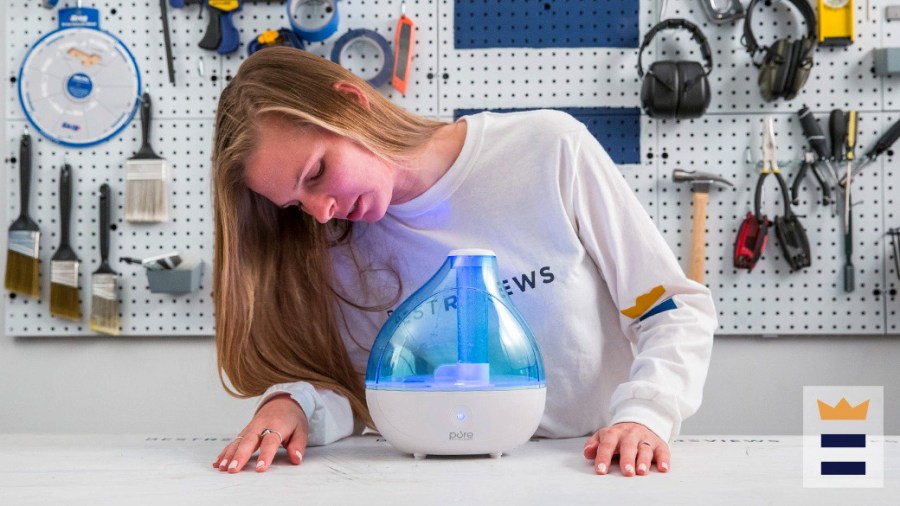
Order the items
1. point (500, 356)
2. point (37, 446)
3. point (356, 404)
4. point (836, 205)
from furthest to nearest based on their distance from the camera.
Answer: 1. point (836, 205)
2. point (356, 404)
3. point (37, 446)
4. point (500, 356)

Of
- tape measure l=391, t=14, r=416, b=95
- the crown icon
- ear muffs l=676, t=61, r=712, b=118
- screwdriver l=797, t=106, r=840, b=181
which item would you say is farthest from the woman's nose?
screwdriver l=797, t=106, r=840, b=181

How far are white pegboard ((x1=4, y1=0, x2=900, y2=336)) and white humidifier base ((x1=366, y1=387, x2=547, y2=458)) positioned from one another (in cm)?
123

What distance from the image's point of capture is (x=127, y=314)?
1983 millimetres

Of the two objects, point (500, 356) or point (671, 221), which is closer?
point (500, 356)

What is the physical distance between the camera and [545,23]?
1.98 metres

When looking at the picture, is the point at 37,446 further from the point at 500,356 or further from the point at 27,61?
the point at 27,61

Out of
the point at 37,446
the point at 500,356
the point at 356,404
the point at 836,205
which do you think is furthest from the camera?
the point at 836,205

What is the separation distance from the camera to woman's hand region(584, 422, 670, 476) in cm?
78

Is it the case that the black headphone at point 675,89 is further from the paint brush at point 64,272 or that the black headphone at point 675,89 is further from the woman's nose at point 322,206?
the paint brush at point 64,272

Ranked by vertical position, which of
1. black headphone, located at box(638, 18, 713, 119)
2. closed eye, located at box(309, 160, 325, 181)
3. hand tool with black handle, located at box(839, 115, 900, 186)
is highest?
black headphone, located at box(638, 18, 713, 119)

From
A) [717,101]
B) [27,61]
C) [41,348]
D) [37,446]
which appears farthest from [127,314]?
[717,101]

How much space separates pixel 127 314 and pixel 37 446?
105cm

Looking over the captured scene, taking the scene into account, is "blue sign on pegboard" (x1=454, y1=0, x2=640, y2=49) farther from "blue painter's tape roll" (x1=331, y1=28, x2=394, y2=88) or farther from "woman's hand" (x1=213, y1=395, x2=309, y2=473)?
"woman's hand" (x1=213, y1=395, x2=309, y2=473)

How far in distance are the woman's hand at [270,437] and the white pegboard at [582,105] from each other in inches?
42.5
